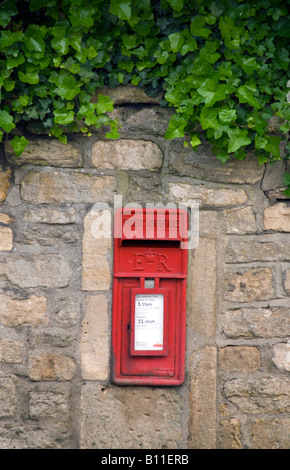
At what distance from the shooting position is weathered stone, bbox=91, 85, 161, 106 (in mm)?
2494

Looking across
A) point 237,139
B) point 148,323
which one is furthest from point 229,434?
point 237,139

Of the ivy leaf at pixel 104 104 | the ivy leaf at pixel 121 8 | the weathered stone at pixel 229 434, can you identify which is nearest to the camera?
the ivy leaf at pixel 121 8

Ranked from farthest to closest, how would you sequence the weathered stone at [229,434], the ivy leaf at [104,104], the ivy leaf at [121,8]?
the weathered stone at [229,434], the ivy leaf at [104,104], the ivy leaf at [121,8]

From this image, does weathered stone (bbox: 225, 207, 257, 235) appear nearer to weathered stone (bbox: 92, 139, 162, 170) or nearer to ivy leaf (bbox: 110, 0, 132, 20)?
weathered stone (bbox: 92, 139, 162, 170)

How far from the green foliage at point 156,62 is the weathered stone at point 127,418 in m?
1.16

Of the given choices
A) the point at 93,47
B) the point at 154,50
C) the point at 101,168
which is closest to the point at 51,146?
the point at 101,168

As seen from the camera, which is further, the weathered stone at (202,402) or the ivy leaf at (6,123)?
the weathered stone at (202,402)

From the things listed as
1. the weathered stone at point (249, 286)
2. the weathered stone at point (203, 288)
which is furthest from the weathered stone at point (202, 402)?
the weathered stone at point (249, 286)

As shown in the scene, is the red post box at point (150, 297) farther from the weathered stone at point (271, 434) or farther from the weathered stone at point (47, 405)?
the weathered stone at point (271, 434)

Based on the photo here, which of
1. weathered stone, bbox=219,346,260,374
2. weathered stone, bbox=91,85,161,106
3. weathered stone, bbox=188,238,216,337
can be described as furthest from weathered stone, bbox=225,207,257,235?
weathered stone, bbox=91,85,161,106

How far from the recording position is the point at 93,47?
2375 millimetres

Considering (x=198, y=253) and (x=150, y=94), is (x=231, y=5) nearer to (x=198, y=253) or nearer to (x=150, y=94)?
(x=150, y=94)

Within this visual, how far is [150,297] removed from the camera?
246 centimetres

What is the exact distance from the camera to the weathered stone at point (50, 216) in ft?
8.14
